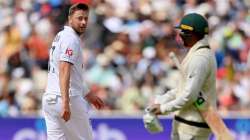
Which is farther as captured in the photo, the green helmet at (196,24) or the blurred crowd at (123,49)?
the blurred crowd at (123,49)

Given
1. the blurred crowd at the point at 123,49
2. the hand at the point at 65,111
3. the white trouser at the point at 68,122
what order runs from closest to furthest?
the hand at the point at 65,111 < the white trouser at the point at 68,122 < the blurred crowd at the point at 123,49

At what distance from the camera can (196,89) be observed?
804cm

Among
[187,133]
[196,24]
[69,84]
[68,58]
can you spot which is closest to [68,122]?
[69,84]

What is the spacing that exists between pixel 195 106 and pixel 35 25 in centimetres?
892

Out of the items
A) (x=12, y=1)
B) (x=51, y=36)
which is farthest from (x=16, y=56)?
(x=12, y=1)

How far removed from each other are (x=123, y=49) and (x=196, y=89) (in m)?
8.00

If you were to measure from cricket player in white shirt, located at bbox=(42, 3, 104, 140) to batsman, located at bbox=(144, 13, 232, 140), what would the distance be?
0.85 m

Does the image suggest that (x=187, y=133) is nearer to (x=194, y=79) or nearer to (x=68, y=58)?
(x=194, y=79)

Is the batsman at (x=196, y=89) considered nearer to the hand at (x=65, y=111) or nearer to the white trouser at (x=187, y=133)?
the white trouser at (x=187, y=133)

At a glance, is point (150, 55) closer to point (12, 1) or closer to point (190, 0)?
point (190, 0)

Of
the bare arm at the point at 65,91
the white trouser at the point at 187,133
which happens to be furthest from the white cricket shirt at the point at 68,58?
the white trouser at the point at 187,133

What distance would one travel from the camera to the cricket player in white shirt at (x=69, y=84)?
8203mm

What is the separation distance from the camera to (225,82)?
49.6ft

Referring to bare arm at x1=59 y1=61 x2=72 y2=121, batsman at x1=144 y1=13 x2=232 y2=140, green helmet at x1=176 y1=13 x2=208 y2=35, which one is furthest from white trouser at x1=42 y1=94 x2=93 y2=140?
green helmet at x1=176 y1=13 x2=208 y2=35
